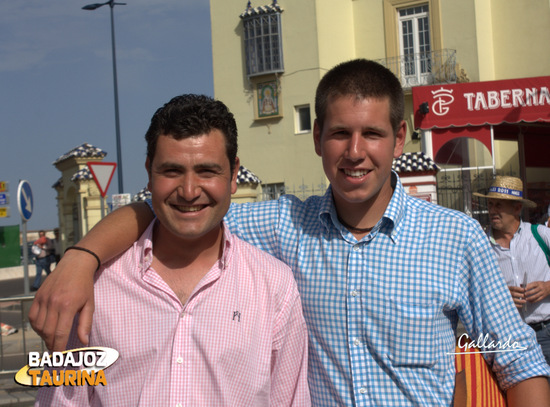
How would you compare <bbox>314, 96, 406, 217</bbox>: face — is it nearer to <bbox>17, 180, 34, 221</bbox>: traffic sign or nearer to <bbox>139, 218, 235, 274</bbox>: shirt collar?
<bbox>139, 218, 235, 274</bbox>: shirt collar

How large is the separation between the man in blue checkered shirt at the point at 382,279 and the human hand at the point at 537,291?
10.1 feet

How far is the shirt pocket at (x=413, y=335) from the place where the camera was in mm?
2434

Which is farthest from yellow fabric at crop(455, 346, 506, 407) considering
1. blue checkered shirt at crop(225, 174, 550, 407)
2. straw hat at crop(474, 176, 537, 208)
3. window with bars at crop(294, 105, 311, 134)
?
window with bars at crop(294, 105, 311, 134)

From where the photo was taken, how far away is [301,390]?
243 cm

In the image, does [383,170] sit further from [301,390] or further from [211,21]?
[211,21]

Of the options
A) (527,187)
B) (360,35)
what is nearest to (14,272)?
(360,35)

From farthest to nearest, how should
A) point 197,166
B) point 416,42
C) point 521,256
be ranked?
point 416,42 → point 521,256 → point 197,166

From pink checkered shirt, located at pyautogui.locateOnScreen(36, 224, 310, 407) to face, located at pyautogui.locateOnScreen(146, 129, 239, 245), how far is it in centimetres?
17

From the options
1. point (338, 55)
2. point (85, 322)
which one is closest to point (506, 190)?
point (85, 322)

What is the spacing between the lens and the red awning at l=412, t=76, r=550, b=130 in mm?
14266

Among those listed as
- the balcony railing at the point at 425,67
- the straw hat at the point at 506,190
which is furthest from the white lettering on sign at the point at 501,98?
the straw hat at the point at 506,190

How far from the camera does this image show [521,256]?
18.9 feet

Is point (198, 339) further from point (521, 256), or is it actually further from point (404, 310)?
point (521, 256)

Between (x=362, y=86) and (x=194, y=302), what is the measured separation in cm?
109
